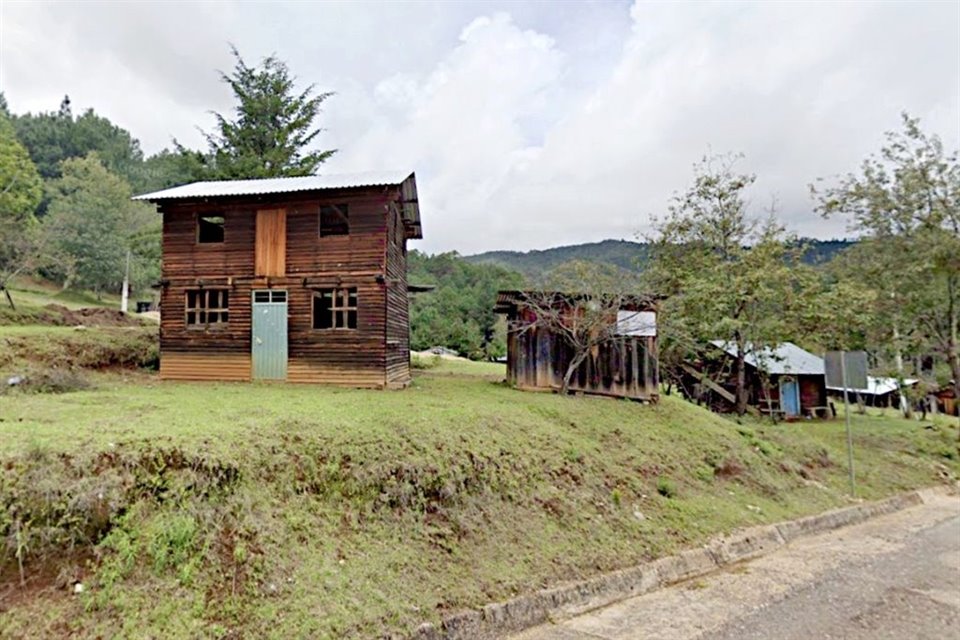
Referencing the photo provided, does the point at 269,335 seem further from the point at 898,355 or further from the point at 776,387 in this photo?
the point at 898,355

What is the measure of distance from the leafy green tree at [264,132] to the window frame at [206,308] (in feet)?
35.1

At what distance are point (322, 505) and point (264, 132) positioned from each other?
2352cm

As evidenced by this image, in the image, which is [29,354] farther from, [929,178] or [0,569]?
[929,178]

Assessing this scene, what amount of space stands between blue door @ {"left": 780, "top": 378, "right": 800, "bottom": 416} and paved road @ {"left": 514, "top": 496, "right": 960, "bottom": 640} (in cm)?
1471

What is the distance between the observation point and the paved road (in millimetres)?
5441

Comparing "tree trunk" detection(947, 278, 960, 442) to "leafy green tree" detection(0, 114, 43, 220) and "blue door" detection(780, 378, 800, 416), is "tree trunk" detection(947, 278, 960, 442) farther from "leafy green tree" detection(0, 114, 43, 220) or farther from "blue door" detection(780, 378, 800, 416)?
"leafy green tree" detection(0, 114, 43, 220)

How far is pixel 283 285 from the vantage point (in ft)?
46.4

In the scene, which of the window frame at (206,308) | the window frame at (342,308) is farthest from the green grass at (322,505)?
the window frame at (206,308)

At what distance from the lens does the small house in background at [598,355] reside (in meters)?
13.6

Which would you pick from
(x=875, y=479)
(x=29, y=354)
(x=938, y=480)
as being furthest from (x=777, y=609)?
(x=29, y=354)

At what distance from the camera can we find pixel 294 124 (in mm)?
24828

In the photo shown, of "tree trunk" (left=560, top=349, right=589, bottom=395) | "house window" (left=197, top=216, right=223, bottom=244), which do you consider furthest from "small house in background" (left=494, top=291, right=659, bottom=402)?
"house window" (left=197, top=216, right=223, bottom=244)

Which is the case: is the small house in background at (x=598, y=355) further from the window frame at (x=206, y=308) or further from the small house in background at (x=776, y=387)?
the small house in background at (x=776, y=387)

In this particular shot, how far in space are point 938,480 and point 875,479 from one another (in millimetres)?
2788
